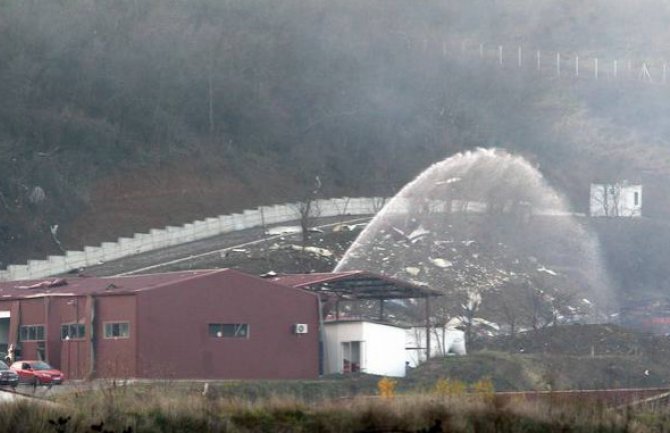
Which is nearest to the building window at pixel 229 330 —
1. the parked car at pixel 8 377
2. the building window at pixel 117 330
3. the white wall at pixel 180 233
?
the building window at pixel 117 330

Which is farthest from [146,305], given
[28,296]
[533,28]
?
[533,28]

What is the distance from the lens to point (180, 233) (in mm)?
84188

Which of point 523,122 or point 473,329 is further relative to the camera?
point 523,122

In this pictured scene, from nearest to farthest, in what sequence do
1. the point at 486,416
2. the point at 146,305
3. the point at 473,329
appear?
the point at 486,416 < the point at 146,305 < the point at 473,329

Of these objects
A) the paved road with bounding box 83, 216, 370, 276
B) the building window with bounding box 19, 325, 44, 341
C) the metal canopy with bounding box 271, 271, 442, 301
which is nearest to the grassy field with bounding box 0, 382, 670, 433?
the building window with bounding box 19, 325, 44, 341

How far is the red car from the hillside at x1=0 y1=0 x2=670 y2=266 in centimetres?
2887

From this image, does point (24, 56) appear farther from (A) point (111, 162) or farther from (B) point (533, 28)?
(B) point (533, 28)

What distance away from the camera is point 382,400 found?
94.3ft

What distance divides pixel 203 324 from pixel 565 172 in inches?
2513

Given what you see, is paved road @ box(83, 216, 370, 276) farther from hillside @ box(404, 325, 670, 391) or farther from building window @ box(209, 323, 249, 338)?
building window @ box(209, 323, 249, 338)

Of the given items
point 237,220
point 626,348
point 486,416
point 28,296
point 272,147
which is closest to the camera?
point 486,416

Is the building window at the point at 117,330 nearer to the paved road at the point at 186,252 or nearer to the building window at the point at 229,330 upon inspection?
the building window at the point at 229,330

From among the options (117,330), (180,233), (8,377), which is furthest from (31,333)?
(180,233)

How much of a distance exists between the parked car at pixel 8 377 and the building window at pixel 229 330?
6.51 m
